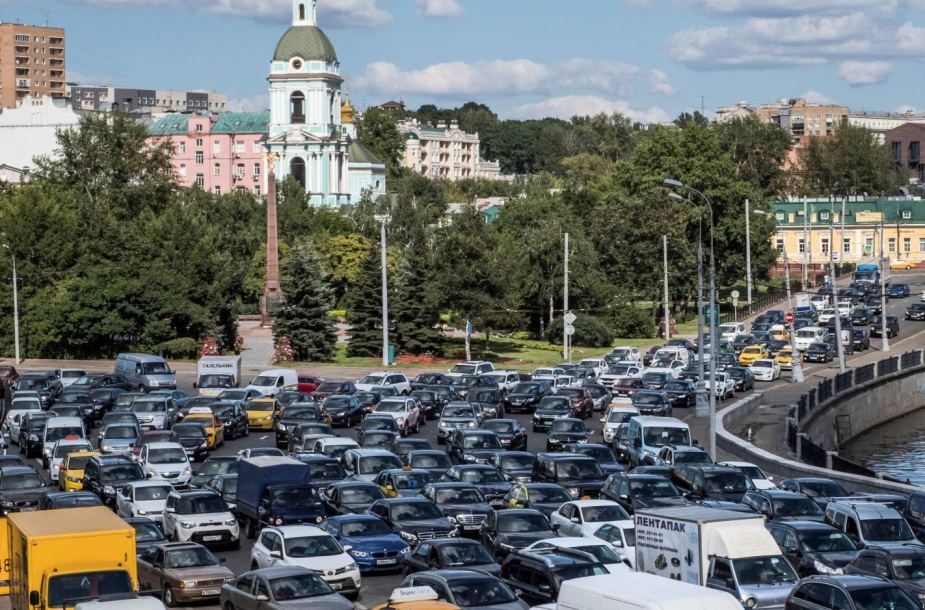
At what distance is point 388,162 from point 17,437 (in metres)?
149

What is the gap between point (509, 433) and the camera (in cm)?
4638

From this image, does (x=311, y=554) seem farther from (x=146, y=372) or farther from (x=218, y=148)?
(x=218, y=148)

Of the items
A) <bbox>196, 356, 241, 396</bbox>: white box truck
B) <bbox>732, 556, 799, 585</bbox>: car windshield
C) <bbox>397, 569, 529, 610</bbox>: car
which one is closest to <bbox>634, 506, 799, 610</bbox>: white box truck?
<bbox>732, 556, 799, 585</bbox>: car windshield

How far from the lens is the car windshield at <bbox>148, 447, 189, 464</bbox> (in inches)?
1582

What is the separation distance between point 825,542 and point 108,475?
1784 centimetres

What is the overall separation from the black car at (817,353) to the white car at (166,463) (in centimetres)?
4650

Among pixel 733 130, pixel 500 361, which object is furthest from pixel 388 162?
pixel 500 361

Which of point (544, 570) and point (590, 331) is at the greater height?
point (544, 570)

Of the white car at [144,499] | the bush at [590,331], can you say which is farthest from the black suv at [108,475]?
the bush at [590,331]

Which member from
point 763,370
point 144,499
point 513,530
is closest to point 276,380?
point 763,370

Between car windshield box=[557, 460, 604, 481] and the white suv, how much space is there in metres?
8.19

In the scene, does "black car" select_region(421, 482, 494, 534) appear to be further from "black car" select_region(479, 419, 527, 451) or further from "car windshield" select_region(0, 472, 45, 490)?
"black car" select_region(479, 419, 527, 451)

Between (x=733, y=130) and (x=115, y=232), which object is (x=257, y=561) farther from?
(x=733, y=130)

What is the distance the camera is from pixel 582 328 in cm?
9031
